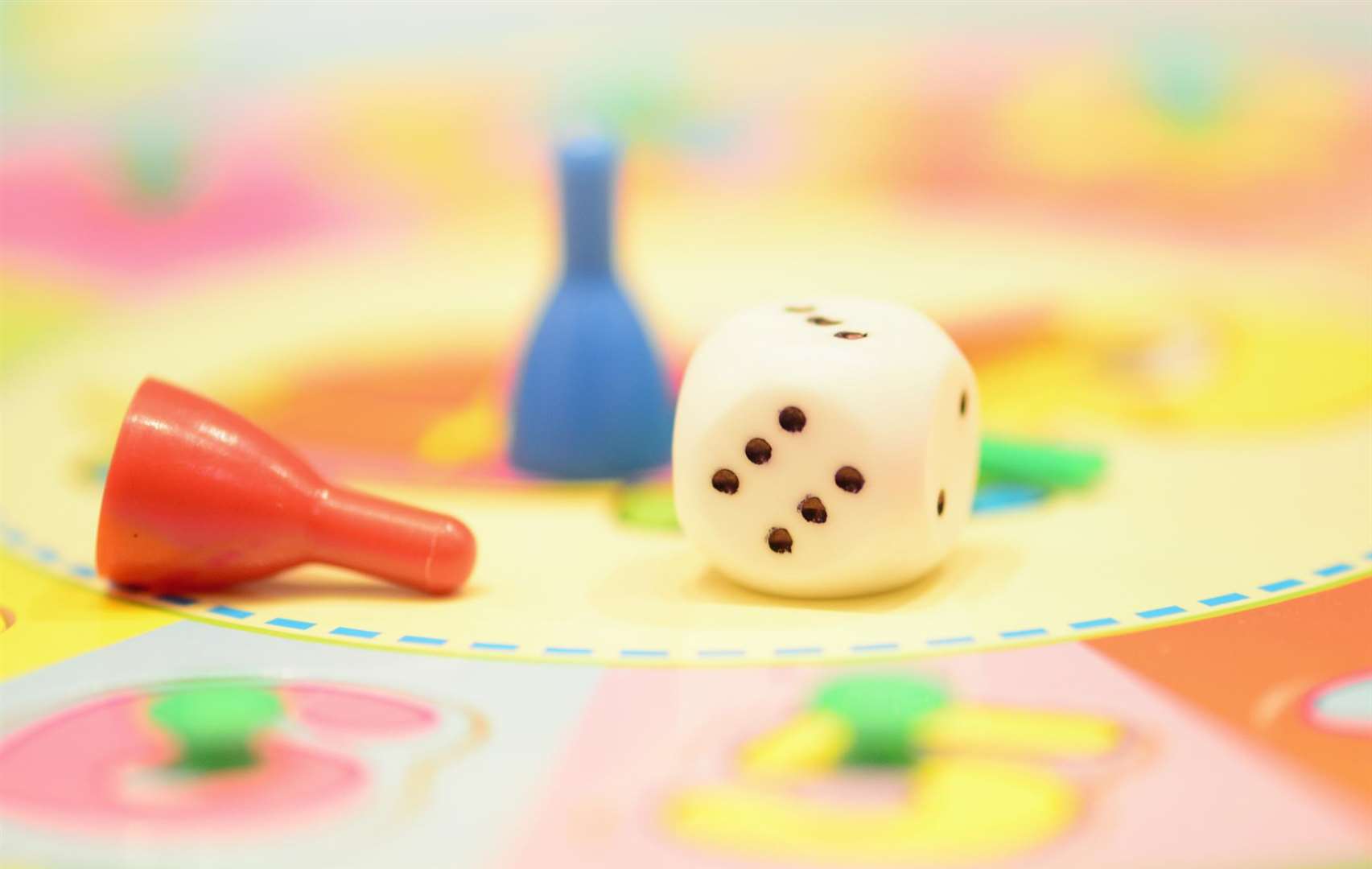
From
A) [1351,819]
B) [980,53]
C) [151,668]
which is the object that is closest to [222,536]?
[151,668]

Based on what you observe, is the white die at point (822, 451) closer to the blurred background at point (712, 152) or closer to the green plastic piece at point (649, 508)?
the green plastic piece at point (649, 508)

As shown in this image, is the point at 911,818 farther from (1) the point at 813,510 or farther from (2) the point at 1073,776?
(1) the point at 813,510

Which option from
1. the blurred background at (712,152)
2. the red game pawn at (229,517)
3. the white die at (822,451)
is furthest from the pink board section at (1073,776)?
the blurred background at (712,152)

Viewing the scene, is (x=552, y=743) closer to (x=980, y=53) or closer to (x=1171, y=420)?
(x=1171, y=420)

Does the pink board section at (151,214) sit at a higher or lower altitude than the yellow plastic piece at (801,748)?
higher

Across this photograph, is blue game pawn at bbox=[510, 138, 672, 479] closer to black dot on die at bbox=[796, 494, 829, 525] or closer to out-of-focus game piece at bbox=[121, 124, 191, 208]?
black dot on die at bbox=[796, 494, 829, 525]

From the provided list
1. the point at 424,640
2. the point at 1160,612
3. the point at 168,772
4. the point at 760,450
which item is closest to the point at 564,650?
the point at 424,640

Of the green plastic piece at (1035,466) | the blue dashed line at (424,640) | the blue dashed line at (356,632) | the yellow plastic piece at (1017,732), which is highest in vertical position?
the green plastic piece at (1035,466)
